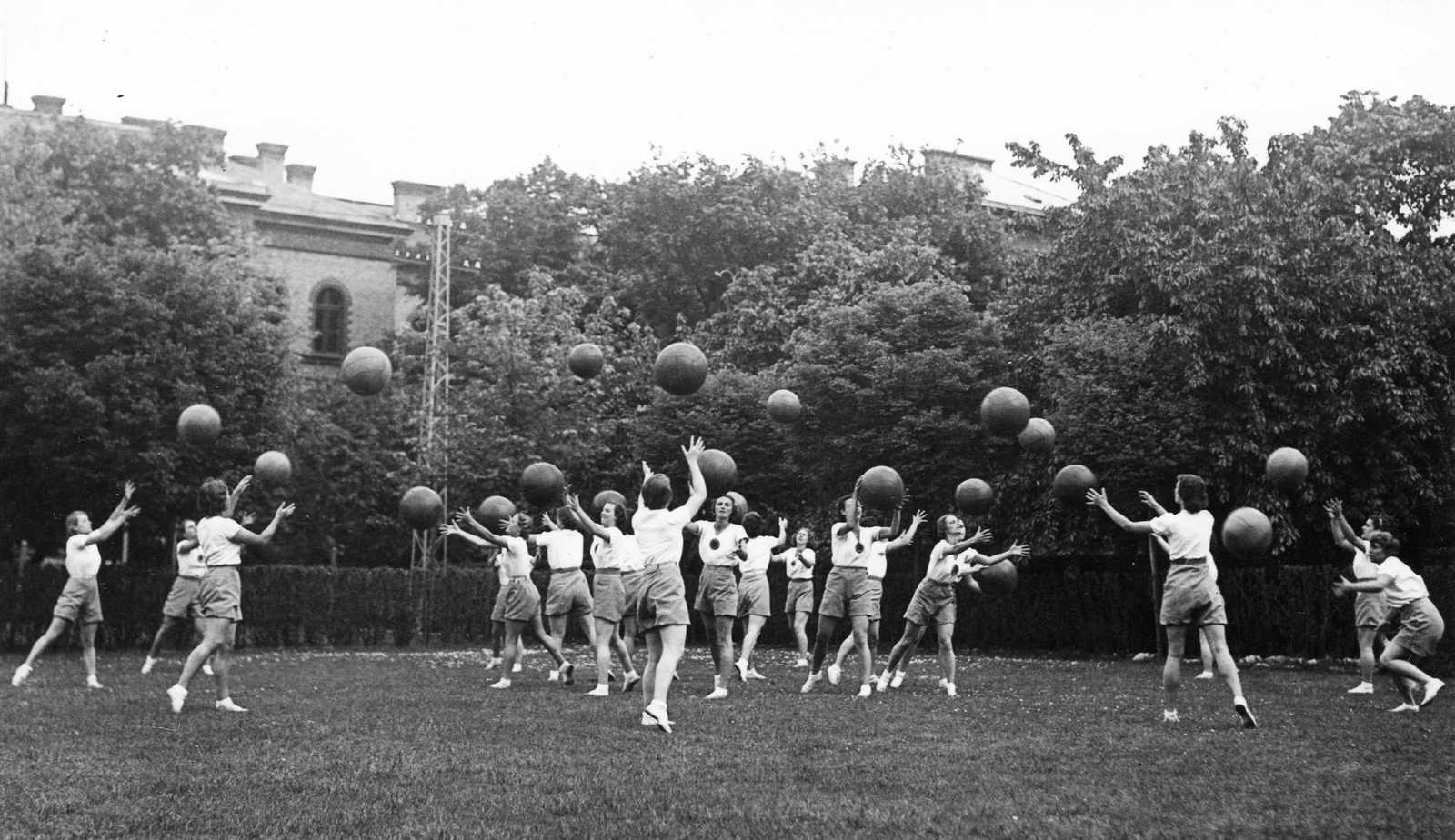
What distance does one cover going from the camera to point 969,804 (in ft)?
28.7

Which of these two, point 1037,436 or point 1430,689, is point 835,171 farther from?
point 1430,689

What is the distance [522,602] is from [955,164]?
117 feet

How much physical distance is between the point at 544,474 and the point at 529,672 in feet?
17.3

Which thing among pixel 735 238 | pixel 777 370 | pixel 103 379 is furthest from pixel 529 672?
pixel 735 238

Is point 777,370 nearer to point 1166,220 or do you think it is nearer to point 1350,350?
point 1166,220

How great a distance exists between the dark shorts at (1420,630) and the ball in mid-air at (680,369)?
274 inches

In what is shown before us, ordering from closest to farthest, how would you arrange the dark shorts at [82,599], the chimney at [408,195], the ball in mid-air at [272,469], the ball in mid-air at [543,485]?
the ball in mid-air at [543,485], the dark shorts at [82,599], the ball in mid-air at [272,469], the chimney at [408,195]

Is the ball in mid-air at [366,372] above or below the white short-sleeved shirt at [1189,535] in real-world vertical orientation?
above

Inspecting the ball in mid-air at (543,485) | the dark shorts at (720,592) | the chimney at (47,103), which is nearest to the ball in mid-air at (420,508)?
the ball in mid-air at (543,485)

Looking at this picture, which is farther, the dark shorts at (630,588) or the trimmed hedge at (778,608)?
the trimmed hedge at (778,608)

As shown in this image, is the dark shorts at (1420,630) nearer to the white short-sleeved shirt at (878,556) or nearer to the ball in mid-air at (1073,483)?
the ball in mid-air at (1073,483)

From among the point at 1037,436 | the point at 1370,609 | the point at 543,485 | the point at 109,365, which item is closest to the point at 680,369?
the point at 543,485

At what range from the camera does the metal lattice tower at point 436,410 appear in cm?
3703

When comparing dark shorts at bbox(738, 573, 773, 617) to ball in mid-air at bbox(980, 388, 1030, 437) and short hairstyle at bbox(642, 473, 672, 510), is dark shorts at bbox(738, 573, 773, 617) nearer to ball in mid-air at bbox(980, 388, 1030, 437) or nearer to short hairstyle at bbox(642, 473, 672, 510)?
ball in mid-air at bbox(980, 388, 1030, 437)
